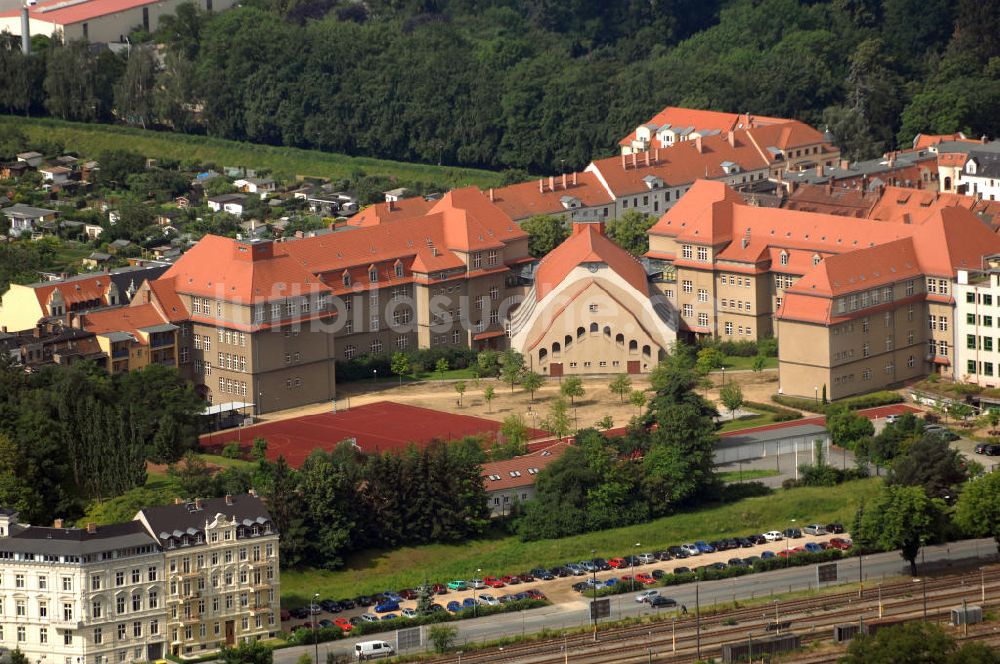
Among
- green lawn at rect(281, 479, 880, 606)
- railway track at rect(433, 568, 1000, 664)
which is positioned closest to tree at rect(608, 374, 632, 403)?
green lawn at rect(281, 479, 880, 606)

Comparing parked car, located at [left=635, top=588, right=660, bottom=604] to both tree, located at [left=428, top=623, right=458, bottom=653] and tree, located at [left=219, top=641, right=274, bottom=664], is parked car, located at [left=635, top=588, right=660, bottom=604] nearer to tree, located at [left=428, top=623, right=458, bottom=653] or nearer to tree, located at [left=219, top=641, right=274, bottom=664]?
tree, located at [left=428, top=623, right=458, bottom=653]

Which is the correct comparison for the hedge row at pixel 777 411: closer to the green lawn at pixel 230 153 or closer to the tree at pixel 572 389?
the tree at pixel 572 389

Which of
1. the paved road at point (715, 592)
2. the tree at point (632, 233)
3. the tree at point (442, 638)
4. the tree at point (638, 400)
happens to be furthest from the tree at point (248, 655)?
the tree at point (632, 233)

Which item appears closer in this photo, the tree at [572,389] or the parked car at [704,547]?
the parked car at [704,547]

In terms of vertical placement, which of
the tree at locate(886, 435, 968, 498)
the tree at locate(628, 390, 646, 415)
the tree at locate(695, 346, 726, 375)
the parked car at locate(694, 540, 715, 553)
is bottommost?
the parked car at locate(694, 540, 715, 553)

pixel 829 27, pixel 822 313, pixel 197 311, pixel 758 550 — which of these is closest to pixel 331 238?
pixel 197 311

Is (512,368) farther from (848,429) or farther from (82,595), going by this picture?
(82,595)

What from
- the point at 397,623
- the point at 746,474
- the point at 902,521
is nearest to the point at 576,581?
the point at 397,623
